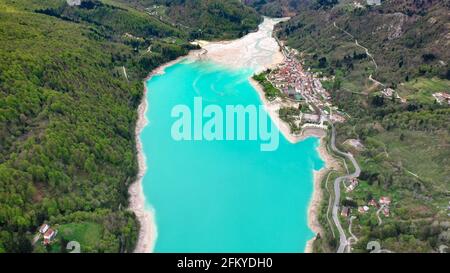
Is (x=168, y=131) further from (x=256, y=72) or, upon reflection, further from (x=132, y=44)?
(x=132, y=44)

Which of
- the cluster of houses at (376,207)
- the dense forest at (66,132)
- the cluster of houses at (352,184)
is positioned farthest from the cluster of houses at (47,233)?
the cluster of houses at (352,184)

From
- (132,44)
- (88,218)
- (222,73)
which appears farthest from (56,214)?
(132,44)

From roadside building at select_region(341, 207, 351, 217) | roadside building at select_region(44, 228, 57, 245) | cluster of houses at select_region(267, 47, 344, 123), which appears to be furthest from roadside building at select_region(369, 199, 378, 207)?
roadside building at select_region(44, 228, 57, 245)

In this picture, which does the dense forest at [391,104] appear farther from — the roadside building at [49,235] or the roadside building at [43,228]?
the roadside building at [43,228]

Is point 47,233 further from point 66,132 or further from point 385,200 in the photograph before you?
point 385,200

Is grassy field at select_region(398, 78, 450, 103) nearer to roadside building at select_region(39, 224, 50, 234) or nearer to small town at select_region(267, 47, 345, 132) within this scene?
small town at select_region(267, 47, 345, 132)
